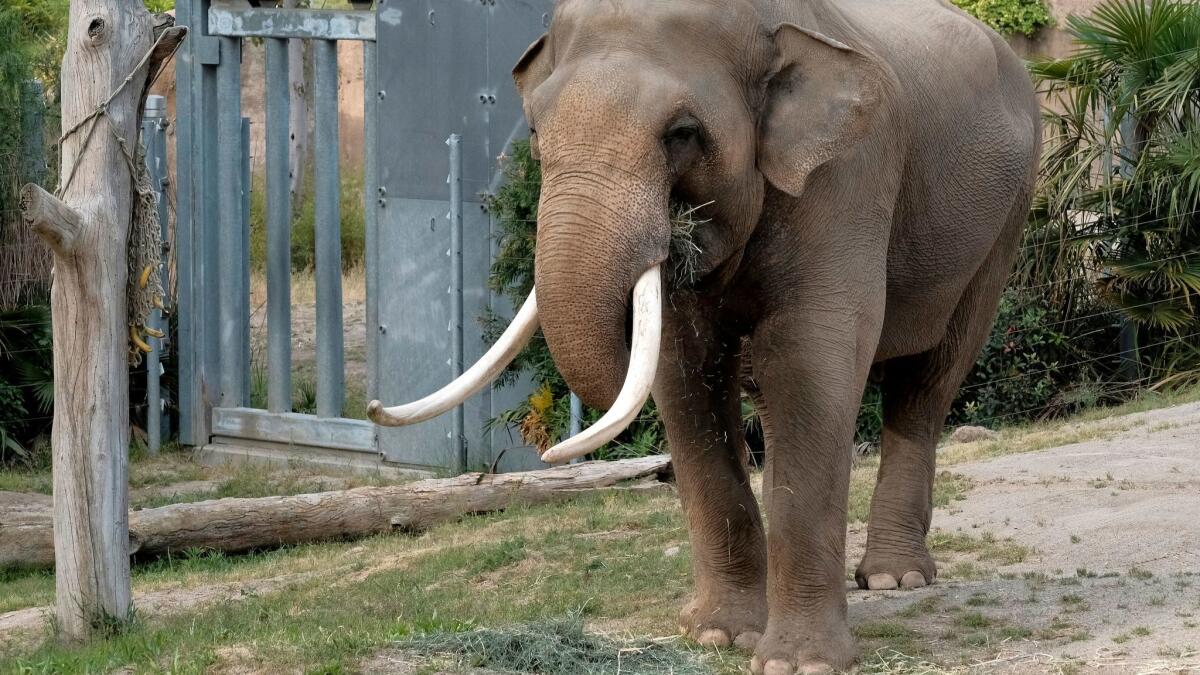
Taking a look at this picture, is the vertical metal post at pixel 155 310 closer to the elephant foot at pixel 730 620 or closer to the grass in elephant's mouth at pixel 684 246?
the elephant foot at pixel 730 620

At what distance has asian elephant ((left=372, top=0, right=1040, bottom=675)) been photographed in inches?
191

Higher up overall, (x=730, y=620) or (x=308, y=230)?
(x=308, y=230)

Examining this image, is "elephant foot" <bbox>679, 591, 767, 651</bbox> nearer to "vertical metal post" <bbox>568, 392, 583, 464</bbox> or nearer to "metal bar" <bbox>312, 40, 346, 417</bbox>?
"vertical metal post" <bbox>568, 392, 583, 464</bbox>

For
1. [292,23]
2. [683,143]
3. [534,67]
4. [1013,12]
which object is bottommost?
[683,143]

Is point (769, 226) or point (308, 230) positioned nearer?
point (769, 226)

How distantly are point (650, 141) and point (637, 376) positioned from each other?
708 millimetres

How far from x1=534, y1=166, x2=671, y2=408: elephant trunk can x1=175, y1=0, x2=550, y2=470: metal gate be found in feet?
21.3

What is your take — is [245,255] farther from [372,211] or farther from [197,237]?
[372,211]

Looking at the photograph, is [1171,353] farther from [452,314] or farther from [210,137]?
[210,137]

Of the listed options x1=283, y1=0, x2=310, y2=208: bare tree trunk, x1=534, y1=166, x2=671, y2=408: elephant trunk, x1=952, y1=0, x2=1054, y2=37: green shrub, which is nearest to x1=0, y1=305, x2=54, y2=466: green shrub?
x1=534, y1=166, x2=671, y2=408: elephant trunk

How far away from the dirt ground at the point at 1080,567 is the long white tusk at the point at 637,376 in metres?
1.82

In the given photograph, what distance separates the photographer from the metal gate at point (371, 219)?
11.6 metres

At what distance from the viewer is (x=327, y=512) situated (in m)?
9.58

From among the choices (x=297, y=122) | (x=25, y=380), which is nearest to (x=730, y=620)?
(x=25, y=380)
